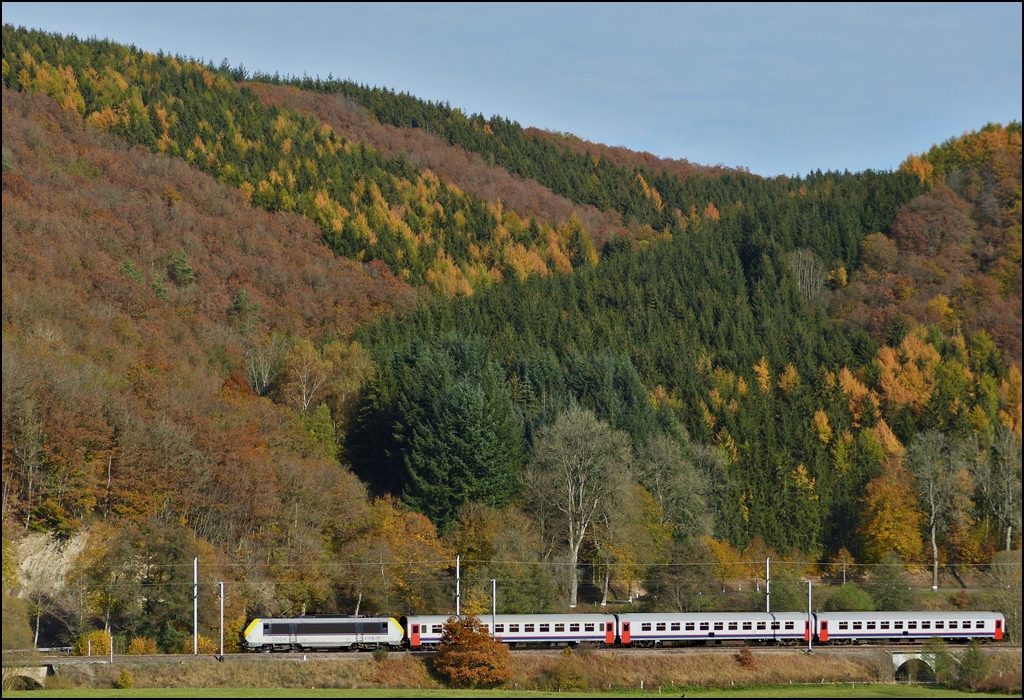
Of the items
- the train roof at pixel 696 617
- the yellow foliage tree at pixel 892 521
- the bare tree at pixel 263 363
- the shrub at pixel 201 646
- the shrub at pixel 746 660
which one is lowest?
the shrub at pixel 746 660

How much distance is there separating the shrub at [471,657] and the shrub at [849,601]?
30.0 meters

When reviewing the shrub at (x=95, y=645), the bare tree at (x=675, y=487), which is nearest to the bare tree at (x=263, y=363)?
the bare tree at (x=675, y=487)

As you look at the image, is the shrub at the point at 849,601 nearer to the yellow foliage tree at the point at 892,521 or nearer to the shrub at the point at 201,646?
the yellow foliage tree at the point at 892,521

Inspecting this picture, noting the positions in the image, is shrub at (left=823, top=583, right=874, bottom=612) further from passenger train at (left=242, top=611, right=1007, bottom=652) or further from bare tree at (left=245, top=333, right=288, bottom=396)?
bare tree at (left=245, top=333, right=288, bottom=396)

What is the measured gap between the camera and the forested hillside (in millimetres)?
84875

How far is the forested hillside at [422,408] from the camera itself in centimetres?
8488

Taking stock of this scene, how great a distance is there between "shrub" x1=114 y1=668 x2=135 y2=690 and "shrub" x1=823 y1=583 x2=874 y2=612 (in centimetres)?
5145

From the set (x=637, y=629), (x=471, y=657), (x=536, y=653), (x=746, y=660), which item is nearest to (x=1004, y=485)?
(x=746, y=660)

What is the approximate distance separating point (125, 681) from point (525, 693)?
22.9 metres

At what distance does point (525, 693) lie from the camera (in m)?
67.2

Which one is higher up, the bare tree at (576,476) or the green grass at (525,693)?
the bare tree at (576,476)

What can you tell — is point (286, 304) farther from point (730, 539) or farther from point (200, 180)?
point (730, 539)

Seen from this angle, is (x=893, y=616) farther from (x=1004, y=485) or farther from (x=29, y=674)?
(x=29, y=674)

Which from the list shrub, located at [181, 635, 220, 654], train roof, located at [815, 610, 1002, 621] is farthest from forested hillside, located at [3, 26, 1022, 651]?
train roof, located at [815, 610, 1002, 621]
